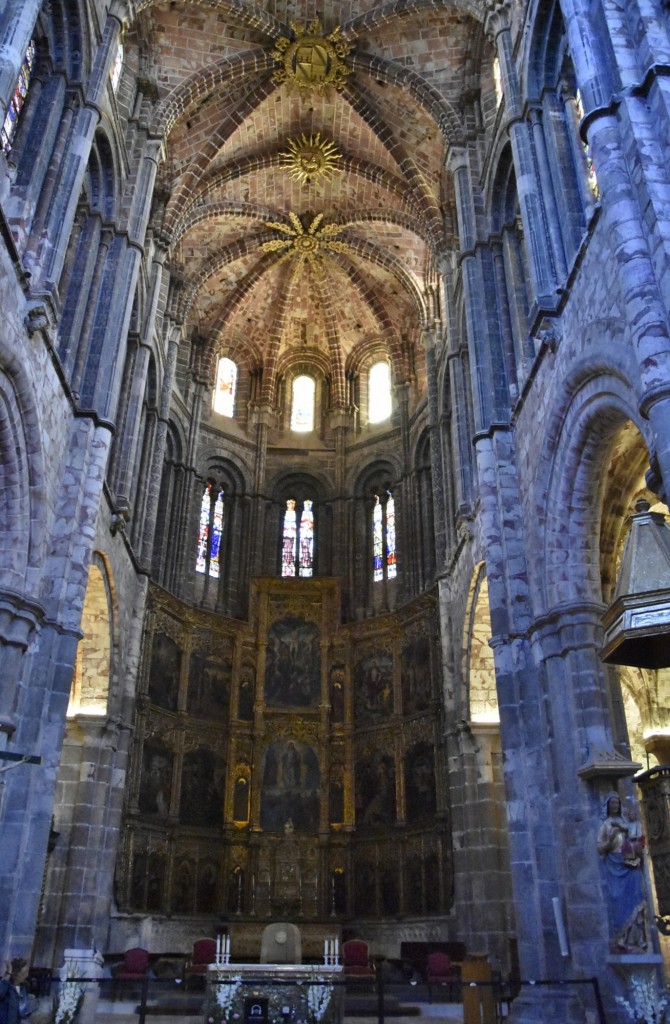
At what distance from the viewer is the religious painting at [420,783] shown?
22828 mm

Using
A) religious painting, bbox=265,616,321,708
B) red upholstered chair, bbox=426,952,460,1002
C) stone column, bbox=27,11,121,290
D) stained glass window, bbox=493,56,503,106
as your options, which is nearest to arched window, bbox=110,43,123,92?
stone column, bbox=27,11,121,290

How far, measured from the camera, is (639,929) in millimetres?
10922

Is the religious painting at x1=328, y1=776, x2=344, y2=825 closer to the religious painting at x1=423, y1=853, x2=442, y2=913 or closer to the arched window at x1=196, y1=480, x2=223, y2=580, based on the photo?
the religious painting at x1=423, y1=853, x2=442, y2=913

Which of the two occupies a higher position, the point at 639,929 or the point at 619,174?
the point at 619,174

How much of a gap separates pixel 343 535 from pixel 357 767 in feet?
25.5

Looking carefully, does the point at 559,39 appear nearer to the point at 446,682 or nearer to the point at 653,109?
the point at 653,109

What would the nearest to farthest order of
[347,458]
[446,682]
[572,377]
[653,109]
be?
[653,109], [572,377], [446,682], [347,458]

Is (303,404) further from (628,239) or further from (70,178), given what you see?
(628,239)

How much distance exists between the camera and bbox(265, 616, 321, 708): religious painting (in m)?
26.8

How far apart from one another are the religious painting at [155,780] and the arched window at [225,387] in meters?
12.5

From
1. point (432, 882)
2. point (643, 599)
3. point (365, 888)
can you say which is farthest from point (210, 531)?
point (643, 599)

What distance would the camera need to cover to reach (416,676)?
24.5m

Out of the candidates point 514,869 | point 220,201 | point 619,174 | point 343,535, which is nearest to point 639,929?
point 514,869

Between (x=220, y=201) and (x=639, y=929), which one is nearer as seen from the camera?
(x=639, y=929)
